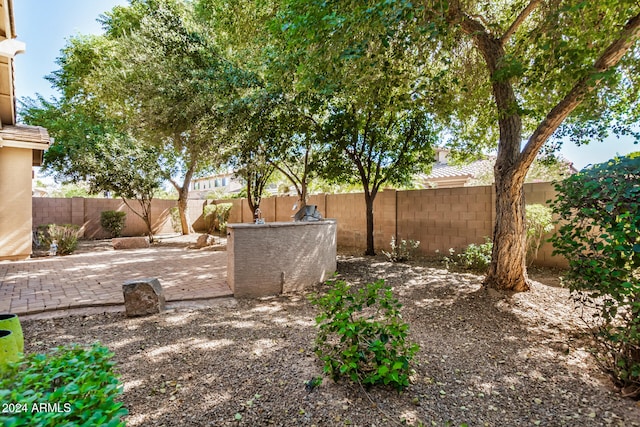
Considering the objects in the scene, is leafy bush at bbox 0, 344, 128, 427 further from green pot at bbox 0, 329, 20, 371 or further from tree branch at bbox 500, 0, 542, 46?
tree branch at bbox 500, 0, 542, 46

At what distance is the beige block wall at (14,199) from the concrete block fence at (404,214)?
5752 millimetres

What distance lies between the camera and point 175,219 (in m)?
14.1

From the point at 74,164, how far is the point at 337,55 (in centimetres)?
970

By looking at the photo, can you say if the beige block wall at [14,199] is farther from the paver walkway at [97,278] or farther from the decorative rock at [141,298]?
the decorative rock at [141,298]

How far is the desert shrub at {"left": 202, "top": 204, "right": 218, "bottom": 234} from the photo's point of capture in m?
14.3

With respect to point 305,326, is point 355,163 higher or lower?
higher

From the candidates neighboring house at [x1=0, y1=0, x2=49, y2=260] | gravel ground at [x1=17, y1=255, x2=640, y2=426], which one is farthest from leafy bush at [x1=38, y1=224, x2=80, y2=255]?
gravel ground at [x1=17, y1=255, x2=640, y2=426]

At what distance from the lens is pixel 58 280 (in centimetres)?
530

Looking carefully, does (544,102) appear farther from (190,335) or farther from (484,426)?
(190,335)

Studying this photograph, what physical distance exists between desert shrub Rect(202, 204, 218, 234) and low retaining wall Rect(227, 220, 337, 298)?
9.92m

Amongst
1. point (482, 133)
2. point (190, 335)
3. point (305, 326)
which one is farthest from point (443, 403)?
point (482, 133)

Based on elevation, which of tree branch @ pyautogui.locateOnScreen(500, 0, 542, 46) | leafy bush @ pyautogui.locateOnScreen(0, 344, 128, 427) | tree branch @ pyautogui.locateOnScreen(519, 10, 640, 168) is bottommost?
leafy bush @ pyautogui.locateOnScreen(0, 344, 128, 427)

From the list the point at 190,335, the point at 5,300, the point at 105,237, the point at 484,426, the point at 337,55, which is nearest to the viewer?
the point at 484,426

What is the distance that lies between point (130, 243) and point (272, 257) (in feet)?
24.4
